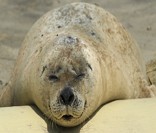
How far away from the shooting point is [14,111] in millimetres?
4461

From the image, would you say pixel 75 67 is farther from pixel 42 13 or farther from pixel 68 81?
pixel 42 13

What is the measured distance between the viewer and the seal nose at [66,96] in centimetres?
395

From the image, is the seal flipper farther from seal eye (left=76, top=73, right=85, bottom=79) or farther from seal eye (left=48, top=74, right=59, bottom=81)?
seal eye (left=76, top=73, right=85, bottom=79)

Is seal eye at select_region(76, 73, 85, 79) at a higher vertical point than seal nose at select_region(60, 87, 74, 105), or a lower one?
higher

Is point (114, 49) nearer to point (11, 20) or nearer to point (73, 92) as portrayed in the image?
point (73, 92)

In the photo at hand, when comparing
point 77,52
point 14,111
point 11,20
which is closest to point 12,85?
point 14,111

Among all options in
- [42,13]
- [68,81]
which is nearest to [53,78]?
[68,81]

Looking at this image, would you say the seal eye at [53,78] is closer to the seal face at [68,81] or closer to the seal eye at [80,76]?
the seal face at [68,81]

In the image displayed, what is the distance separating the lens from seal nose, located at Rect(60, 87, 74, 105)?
395 centimetres

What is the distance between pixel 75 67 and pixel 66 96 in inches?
10.6

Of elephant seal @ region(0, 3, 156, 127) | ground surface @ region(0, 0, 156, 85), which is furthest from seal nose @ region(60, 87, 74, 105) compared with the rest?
ground surface @ region(0, 0, 156, 85)

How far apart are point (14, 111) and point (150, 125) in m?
0.98

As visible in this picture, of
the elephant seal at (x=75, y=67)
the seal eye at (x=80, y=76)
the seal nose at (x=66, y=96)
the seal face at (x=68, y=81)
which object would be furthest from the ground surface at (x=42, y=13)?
the seal nose at (x=66, y=96)

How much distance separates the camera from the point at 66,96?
3.96 metres
